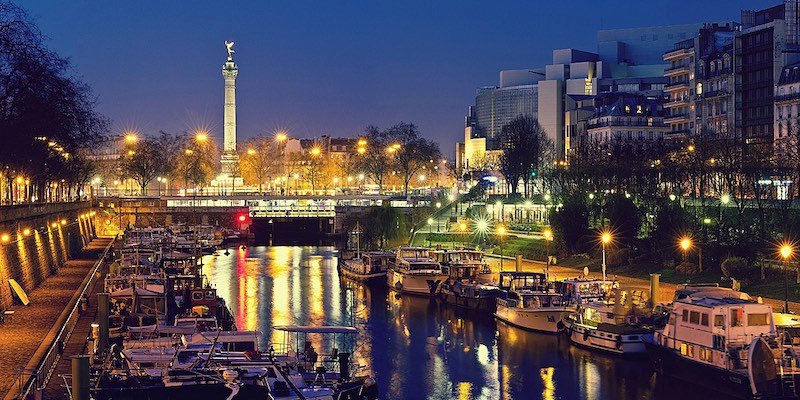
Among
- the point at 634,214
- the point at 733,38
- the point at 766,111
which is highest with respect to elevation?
the point at 733,38

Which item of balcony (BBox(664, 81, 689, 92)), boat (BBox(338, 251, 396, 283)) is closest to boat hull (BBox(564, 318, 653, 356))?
boat (BBox(338, 251, 396, 283))

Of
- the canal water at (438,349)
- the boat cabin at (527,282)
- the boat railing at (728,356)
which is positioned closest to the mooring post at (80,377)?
the canal water at (438,349)

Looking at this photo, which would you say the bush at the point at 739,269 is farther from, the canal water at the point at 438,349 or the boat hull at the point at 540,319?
the canal water at the point at 438,349

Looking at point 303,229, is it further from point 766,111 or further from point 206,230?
point 766,111

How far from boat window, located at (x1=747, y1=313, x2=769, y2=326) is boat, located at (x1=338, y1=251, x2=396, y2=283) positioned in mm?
37799

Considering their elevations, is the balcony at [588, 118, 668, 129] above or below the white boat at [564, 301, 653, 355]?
above

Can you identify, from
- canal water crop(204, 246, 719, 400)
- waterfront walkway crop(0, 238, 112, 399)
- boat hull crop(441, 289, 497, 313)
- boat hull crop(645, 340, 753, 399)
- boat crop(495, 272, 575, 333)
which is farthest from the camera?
boat hull crop(441, 289, 497, 313)

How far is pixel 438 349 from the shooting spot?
47656 millimetres

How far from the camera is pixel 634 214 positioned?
70188 millimetres

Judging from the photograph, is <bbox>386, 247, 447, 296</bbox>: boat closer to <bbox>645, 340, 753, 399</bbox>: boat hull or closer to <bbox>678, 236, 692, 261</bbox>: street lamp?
<bbox>678, 236, 692, 261</bbox>: street lamp

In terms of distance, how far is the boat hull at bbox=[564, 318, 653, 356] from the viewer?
43875 millimetres

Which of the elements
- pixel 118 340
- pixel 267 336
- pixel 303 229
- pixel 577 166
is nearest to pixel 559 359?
pixel 267 336

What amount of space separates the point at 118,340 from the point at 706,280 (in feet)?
99.8

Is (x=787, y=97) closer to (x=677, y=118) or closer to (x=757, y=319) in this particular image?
(x=677, y=118)
